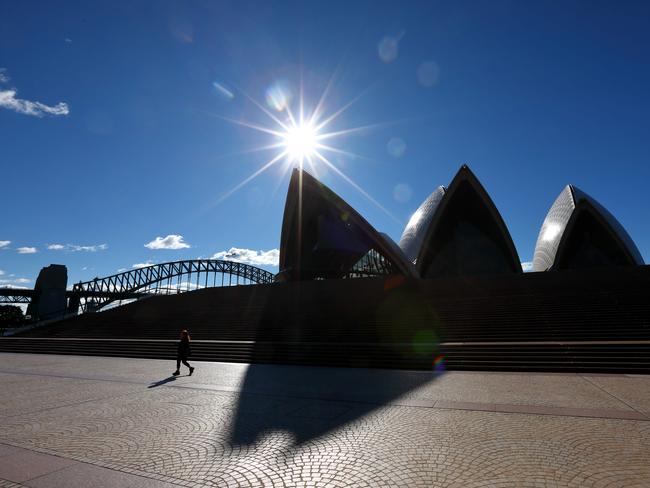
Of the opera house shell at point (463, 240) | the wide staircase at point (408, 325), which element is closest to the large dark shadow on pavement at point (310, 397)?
the wide staircase at point (408, 325)

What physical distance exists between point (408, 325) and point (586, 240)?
3300 centimetres

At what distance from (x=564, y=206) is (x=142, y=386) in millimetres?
43008

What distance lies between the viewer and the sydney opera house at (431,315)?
10.4 meters

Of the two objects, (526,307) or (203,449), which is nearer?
(203,449)

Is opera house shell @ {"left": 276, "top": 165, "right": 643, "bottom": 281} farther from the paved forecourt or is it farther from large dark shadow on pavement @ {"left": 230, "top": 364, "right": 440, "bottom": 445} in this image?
the paved forecourt

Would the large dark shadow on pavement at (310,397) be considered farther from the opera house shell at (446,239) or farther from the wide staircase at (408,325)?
the opera house shell at (446,239)

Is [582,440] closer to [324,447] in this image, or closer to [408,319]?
[324,447]

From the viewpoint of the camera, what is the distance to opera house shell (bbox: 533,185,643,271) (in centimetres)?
3653

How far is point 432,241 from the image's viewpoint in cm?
4075

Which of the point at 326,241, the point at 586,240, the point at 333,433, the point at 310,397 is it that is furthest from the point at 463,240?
the point at 333,433

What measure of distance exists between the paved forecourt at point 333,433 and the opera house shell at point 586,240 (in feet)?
111

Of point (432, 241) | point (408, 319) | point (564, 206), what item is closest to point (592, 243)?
point (564, 206)

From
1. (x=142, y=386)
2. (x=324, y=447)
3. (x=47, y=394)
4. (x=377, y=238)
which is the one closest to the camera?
(x=324, y=447)

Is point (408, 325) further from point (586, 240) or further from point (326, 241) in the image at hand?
point (586, 240)
